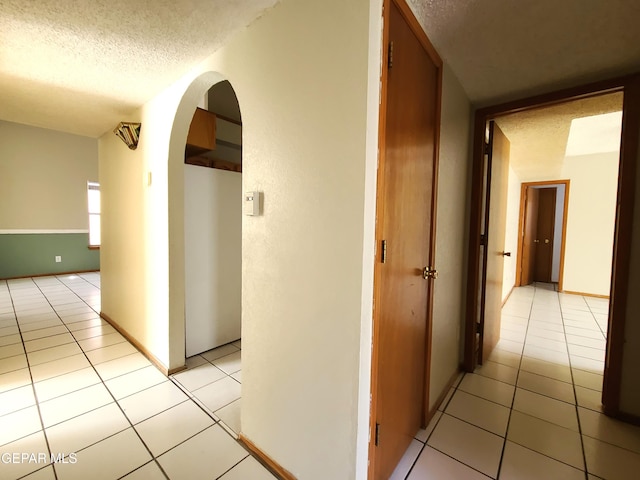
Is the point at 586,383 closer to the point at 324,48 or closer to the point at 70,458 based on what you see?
Answer: the point at 324,48

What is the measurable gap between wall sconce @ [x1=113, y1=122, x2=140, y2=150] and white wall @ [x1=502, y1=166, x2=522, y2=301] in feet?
16.5

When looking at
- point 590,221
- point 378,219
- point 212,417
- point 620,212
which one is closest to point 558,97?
point 620,212

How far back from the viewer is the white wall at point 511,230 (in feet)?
14.8

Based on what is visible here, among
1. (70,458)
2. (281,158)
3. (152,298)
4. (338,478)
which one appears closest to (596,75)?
(281,158)

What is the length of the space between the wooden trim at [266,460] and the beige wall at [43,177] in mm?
6607

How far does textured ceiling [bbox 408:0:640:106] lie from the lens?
1235 mm

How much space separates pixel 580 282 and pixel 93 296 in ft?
27.8

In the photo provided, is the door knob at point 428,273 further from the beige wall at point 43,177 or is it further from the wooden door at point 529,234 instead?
the beige wall at point 43,177

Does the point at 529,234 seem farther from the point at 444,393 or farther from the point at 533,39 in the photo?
the point at 533,39

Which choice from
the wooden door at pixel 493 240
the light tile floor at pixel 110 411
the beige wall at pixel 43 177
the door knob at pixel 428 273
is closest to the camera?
the light tile floor at pixel 110 411

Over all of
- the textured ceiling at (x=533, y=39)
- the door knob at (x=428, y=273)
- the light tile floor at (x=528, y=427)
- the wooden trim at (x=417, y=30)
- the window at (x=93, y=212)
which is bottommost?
the light tile floor at (x=528, y=427)

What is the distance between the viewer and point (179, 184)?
2.16m

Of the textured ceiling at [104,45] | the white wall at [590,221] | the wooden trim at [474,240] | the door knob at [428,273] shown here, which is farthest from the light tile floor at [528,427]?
the white wall at [590,221]

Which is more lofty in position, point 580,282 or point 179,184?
point 179,184
